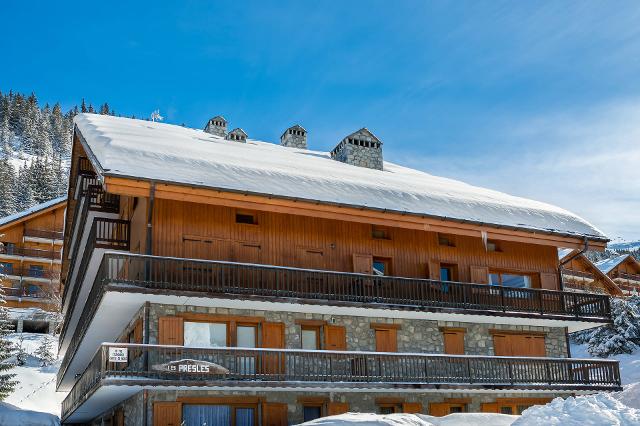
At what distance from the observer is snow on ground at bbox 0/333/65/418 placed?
4125 cm

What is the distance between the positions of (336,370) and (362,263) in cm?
448

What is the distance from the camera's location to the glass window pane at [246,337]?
24000 mm

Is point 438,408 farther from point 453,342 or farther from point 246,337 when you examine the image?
point 246,337

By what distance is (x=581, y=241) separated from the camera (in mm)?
29766

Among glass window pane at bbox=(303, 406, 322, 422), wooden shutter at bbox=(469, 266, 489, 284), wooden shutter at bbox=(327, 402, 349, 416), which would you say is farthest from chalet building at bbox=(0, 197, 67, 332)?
wooden shutter at bbox=(327, 402, 349, 416)

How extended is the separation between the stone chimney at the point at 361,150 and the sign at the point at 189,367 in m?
14.9

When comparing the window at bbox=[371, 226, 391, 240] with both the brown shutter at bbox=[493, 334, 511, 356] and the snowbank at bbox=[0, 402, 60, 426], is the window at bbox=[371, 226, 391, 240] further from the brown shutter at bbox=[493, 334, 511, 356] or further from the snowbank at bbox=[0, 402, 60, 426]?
the snowbank at bbox=[0, 402, 60, 426]

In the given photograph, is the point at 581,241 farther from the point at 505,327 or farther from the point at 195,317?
the point at 195,317

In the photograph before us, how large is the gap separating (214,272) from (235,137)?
15.4 meters

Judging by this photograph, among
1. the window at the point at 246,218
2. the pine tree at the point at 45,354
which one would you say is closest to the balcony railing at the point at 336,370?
the window at the point at 246,218

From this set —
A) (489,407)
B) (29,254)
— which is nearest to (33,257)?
(29,254)

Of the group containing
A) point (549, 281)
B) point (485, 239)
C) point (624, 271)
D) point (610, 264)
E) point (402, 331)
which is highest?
point (610, 264)

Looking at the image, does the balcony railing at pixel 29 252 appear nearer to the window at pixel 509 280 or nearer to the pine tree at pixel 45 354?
the pine tree at pixel 45 354

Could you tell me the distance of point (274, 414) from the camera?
Result: 76.4 ft
